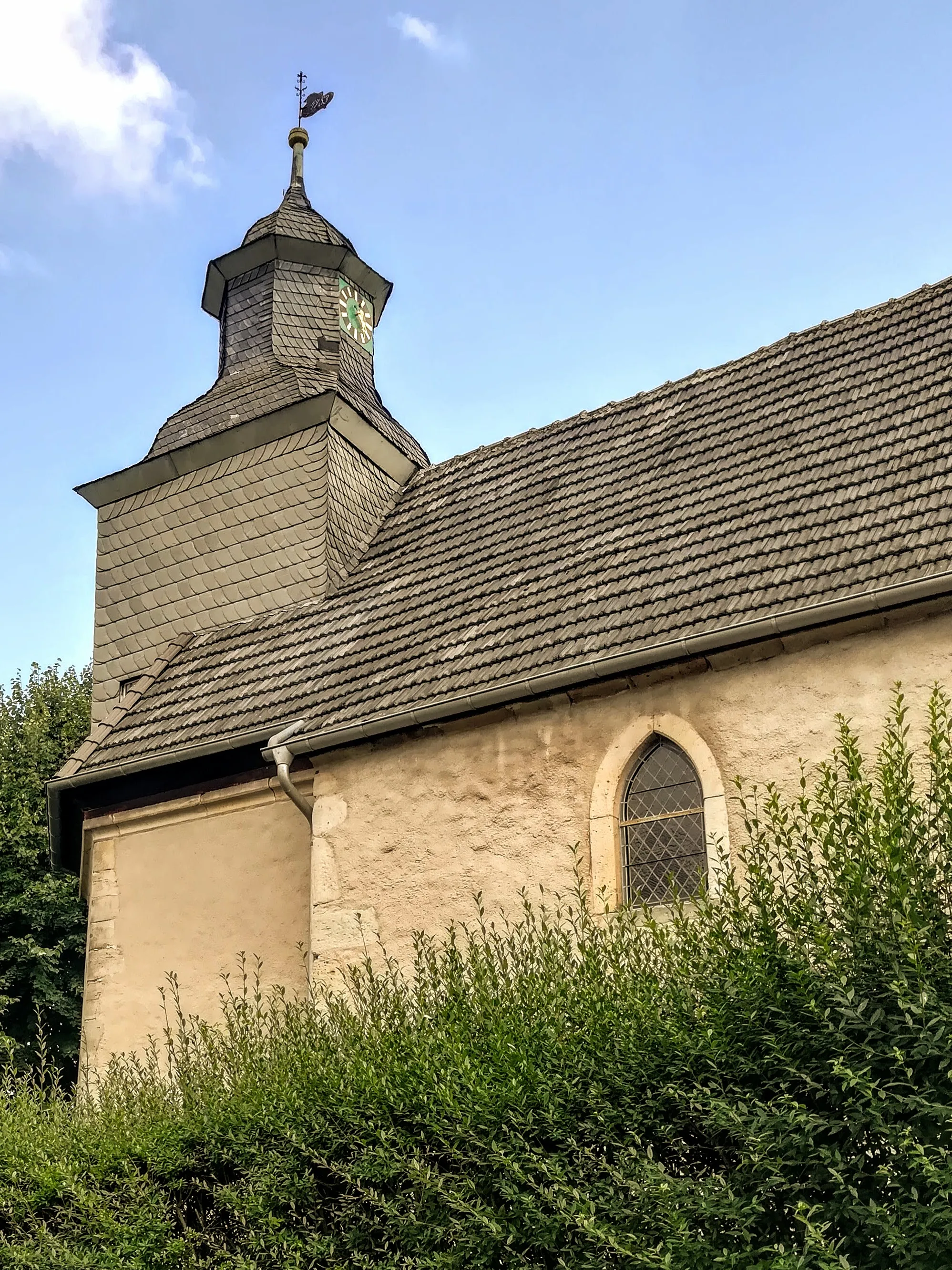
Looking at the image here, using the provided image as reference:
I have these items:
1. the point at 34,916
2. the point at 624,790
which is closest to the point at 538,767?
the point at 624,790

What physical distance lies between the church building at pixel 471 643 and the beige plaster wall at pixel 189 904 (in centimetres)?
3

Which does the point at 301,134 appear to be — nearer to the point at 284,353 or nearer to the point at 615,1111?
the point at 284,353

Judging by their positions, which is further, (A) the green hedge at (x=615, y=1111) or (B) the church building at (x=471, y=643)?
(B) the church building at (x=471, y=643)

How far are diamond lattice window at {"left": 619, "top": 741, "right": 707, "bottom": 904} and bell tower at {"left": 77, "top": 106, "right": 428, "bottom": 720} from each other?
178 inches

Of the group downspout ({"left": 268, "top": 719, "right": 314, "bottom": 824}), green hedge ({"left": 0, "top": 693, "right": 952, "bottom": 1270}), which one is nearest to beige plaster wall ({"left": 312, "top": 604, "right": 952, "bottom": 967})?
downspout ({"left": 268, "top": 719, "right": 314, "bottom": 824})

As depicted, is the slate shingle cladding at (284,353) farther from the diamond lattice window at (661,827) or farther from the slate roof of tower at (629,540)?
the diamond lattice window at (661,827)

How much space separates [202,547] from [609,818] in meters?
6.37

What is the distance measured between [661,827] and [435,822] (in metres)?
1.57

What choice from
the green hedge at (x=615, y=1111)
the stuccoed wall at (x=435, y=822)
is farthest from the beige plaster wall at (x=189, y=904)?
the green hedge at (x=615, y=1111)

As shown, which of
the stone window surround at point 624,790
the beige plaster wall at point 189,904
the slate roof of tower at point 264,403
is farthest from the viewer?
the slate roof of tower at point 264,403

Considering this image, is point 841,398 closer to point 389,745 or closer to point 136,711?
point 389,745

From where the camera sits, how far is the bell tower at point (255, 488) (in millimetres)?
13062

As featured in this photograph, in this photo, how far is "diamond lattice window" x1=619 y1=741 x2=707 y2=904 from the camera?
851 centimetres

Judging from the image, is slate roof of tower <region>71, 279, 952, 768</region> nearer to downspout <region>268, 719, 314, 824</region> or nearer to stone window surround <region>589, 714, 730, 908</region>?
downspout <region>268, 719, 314, 824</region>
